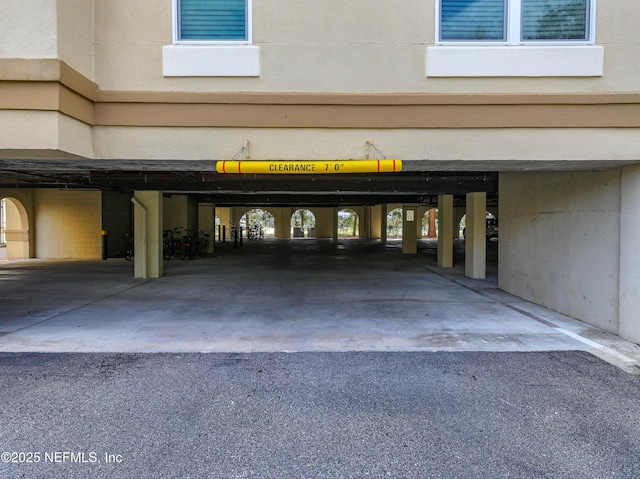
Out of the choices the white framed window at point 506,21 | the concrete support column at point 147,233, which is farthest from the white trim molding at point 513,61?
the concrete support column at point 147,233

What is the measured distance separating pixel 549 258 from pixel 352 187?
4.98 meters

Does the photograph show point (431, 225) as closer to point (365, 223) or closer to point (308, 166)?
point (365, 223)

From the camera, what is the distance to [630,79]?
505cm

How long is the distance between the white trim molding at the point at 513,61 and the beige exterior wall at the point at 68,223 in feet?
52.7

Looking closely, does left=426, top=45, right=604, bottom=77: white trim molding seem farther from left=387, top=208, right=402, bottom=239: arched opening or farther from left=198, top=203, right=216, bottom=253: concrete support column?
left=387, top=208, right=402, bottom=239: arched opening

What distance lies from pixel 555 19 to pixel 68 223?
18.3m

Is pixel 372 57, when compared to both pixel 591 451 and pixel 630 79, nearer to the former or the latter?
pixel 630 79

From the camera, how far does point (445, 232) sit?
48.3 feet

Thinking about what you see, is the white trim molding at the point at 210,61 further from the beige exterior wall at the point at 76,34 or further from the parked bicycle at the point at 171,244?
the parked bicycle at the point at 171,244

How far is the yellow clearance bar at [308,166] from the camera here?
196 inches

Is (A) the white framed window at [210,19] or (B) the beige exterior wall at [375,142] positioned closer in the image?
(B) the beige exterior wall at [375,142]

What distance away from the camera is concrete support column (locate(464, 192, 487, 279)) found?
11625 mm

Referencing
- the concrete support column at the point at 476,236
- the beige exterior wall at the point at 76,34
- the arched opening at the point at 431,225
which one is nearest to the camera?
the beige exterior wall at the point at 76,34

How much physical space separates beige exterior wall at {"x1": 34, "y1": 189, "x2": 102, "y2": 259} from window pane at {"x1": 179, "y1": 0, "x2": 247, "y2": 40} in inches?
552
